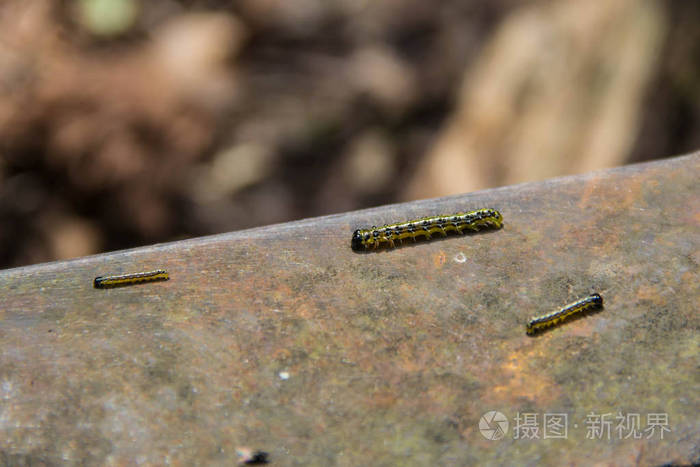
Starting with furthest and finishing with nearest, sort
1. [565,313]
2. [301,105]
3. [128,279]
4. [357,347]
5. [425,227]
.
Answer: [301,105]
[425,227]
[128,279]
[565,313]
[357,347]

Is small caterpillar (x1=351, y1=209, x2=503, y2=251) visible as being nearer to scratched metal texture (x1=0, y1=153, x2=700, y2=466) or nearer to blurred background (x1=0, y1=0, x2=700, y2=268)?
scratched metal texture (x1=0, y1=153, x2=700, y2=466)

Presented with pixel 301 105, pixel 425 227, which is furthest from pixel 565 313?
pixel 301 105

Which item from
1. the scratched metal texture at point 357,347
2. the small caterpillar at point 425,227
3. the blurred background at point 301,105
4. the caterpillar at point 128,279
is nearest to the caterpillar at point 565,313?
the scratched metal texture at point 357,347

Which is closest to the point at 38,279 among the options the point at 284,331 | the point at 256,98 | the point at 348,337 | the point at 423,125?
the point at 284,331

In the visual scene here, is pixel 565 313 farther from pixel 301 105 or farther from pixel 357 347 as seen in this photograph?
pixel 301 105

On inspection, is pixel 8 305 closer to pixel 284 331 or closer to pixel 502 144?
pixel 284 331

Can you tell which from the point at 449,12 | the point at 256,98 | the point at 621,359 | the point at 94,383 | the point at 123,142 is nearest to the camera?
the point at 94,383
